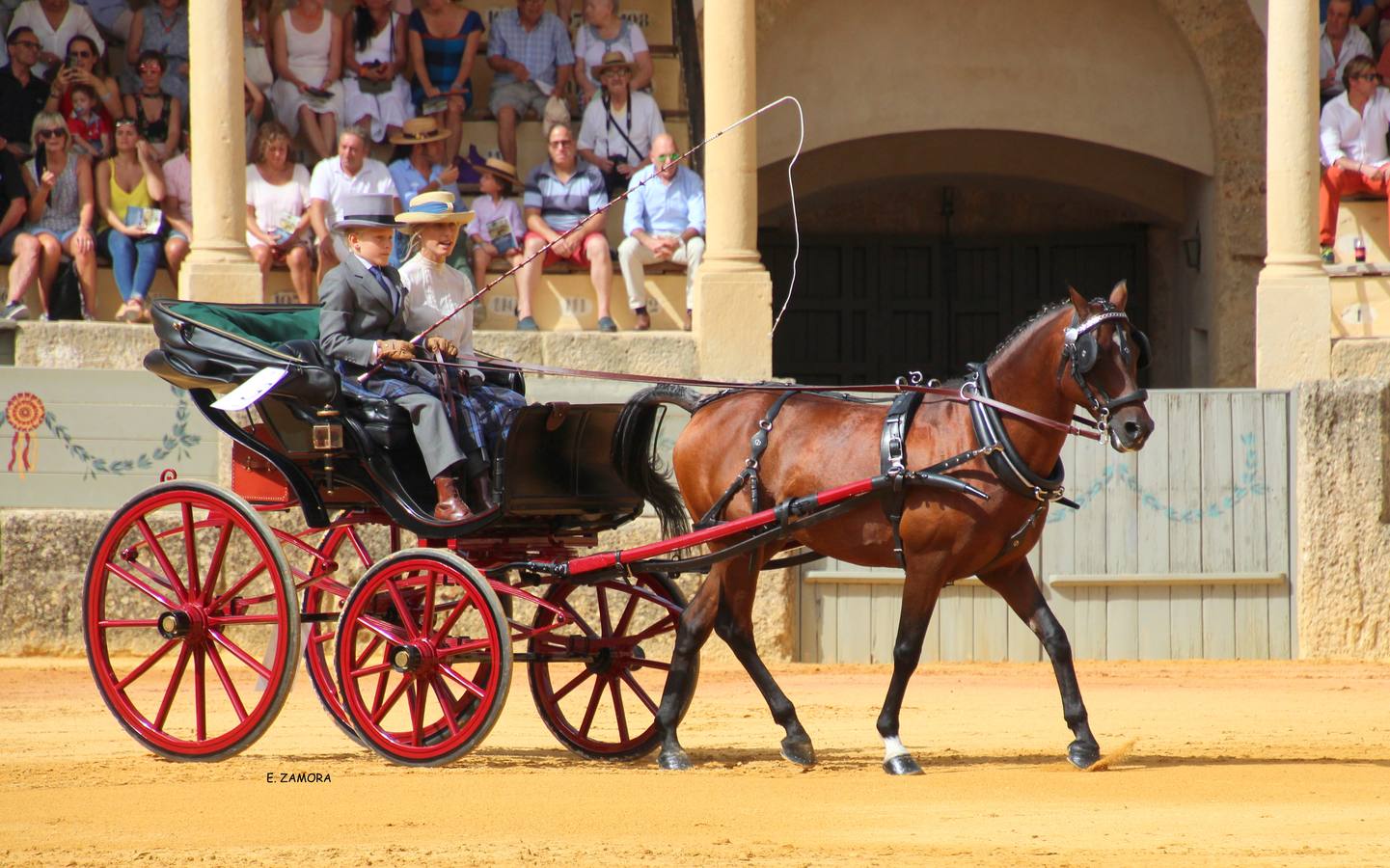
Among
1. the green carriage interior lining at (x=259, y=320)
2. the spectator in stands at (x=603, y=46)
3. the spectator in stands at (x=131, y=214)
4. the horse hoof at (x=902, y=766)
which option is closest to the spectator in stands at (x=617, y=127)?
the spectator in stands at (x=603, y=46)

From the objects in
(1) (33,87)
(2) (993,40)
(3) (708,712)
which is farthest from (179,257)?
(2) (993,40)

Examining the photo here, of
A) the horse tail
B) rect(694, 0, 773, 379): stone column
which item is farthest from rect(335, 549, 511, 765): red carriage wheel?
rect(694, 0, 773, 379): stone column

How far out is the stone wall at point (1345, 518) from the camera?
12.3 metres

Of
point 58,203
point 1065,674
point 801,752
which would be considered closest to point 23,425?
point 58,203

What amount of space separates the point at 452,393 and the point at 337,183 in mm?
6208

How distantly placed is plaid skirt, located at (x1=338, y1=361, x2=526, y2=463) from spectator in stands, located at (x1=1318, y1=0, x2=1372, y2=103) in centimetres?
979

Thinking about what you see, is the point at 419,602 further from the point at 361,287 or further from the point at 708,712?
the point at 708,712

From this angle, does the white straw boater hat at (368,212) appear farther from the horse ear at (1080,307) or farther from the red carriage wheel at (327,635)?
the horse ear at (1080,307)

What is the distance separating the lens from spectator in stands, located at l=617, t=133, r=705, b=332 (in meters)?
13.9

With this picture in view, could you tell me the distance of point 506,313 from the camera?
46.2ft

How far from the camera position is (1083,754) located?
7.61 m

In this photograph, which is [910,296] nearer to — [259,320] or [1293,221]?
[1293,221]

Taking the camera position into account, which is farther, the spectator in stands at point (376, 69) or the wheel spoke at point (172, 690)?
the spectator in stands at point (376, 69)

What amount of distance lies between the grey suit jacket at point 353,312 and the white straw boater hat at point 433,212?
265 mm
